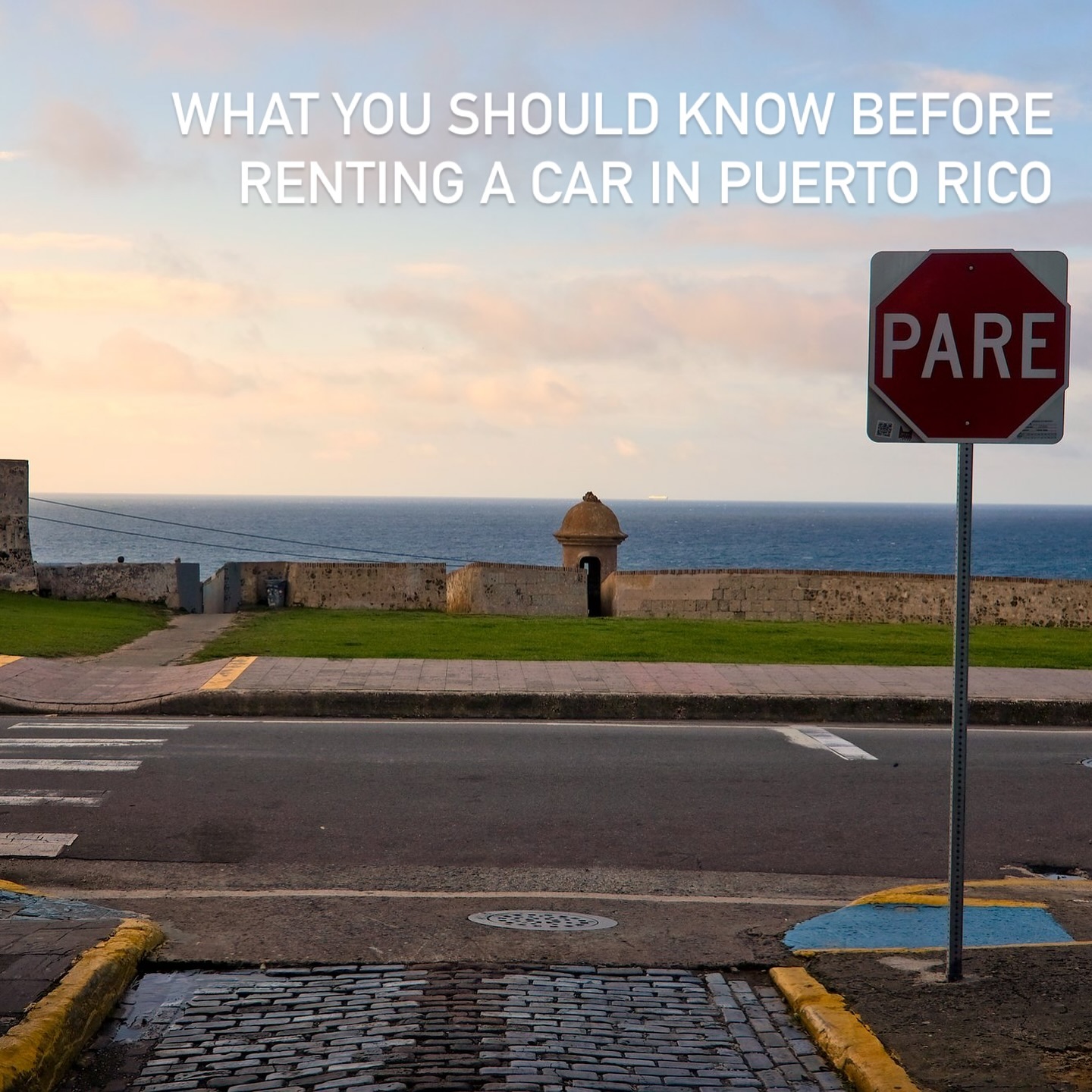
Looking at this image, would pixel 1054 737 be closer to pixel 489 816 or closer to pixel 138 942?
pixel 489 816

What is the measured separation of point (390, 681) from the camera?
13148 mm

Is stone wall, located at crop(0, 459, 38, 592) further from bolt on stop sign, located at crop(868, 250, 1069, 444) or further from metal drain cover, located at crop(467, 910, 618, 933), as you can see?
bolt on stop sign, located at crop(868, 250, 1069, 444)


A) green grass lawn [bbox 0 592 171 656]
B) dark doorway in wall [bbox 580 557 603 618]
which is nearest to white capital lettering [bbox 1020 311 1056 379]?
green grass lawn [bbox 0 592 171 656]

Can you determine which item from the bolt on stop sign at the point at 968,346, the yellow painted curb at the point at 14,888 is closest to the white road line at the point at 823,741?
the bolt on stop sign at the point at 968,346

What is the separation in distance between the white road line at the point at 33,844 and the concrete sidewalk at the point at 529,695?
4504 mm

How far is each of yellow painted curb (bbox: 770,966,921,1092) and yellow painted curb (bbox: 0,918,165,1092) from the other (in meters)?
2.69

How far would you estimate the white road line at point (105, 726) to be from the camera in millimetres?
11328

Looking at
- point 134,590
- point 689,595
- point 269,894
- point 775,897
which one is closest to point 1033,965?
point 775,897

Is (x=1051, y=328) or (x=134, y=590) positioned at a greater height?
(x=1051, y=328)

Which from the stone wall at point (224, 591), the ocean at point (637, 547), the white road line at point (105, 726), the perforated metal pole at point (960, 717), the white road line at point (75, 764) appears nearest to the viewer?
the perforated metal pole at point (960, 717)

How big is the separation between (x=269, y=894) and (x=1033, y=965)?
3.72 metres

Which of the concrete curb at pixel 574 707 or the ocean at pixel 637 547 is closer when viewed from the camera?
the concrete curb at pixel 574 707

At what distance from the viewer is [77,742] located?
10.7m

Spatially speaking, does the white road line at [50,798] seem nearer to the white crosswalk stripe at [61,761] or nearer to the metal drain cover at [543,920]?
the white crosswalk stripe at [61,761]
